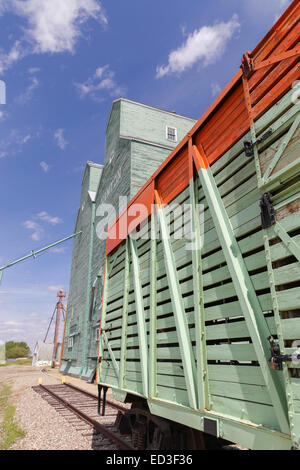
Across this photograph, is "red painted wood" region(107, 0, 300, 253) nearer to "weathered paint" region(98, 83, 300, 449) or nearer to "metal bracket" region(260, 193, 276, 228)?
"weathered paint" region(98, 83, 300, 449)

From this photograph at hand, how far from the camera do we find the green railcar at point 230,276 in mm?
2385

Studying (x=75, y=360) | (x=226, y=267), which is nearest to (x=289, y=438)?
(x=226, y=267)

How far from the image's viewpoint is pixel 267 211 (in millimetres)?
2600

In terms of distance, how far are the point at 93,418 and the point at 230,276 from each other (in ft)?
26.0

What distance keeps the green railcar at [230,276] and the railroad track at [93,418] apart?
1.62 metres

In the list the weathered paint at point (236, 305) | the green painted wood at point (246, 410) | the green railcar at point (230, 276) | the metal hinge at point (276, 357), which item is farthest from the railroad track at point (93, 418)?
the metal hinge at point (276, 357)

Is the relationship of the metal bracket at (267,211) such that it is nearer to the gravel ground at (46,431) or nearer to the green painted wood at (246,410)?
the green painted wood at (246,410)

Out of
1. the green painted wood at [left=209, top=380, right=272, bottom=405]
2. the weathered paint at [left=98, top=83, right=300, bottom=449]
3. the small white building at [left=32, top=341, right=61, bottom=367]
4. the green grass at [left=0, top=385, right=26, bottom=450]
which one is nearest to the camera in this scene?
the weathered paint at [left=98, top=83, right=300, bottom=449]

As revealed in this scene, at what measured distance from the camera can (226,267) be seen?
3.13 m

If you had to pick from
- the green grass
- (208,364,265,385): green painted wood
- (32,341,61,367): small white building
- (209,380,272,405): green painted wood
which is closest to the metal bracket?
(208,364,265,385): green painted wood

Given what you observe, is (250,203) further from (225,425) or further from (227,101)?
(225,425)

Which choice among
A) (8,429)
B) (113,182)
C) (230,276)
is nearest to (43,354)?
(113,182)

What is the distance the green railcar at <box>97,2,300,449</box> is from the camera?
2.38 m
